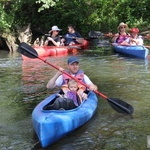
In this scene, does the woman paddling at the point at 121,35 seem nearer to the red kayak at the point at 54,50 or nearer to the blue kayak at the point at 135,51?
the blue kayak at the point at 135,51

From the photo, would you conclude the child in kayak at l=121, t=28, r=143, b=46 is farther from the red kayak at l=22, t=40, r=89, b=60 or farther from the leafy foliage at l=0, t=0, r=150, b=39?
the leafy foliage at l=0, t=0, r=150, b=39

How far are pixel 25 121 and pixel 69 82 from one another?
2.97 ft

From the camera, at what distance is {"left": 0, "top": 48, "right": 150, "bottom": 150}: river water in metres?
4.49

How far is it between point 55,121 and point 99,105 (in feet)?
6.60

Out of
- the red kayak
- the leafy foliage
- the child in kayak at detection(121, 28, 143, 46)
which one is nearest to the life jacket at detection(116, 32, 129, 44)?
the child in kayak at detection(121, 28, 143, 46)

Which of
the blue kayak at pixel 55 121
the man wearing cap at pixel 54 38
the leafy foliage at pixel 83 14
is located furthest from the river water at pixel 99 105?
the leafy foliage at pixel 83 14

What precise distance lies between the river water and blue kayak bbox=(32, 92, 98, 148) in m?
0.12

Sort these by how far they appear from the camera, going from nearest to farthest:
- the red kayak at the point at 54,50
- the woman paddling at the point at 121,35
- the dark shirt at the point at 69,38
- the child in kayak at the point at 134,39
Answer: the child in kayak at the point at 134,39 < the red kayak at the point at 54,50 < the woman paddling at the point at 121,35 < the dark shirt at the point at 69,38

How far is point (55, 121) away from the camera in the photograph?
4.29 m

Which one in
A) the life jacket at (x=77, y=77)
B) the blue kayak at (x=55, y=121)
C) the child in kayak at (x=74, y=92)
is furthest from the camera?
the life jacket at (x=77, y=77)

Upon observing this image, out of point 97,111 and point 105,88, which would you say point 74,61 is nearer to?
point 97,111

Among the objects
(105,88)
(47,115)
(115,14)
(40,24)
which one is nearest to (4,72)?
(105,88)

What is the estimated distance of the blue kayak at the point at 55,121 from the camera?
4.19 metres

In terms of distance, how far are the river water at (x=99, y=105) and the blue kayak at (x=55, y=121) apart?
4.8 inches
